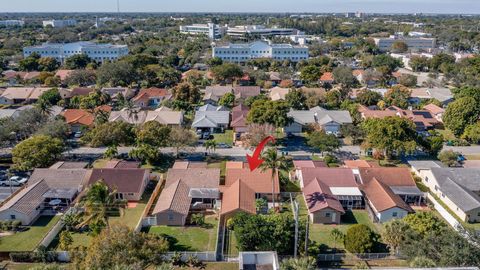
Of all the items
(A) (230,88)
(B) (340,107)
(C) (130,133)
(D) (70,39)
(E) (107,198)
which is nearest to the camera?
(E) (107,198)

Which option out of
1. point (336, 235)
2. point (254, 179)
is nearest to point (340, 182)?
point (254, 179)

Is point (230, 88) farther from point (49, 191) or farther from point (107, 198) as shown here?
point (107, 198)

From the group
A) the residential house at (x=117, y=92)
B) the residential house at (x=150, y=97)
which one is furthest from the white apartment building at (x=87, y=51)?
the residential house at (x=150, y=97)

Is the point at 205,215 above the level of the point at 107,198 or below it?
below

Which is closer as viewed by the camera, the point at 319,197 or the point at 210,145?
the point at 319,197

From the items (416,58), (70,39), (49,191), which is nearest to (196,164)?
(49,191)

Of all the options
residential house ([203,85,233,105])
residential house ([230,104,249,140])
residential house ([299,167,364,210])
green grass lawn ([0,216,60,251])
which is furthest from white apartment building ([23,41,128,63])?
residential house ([299,167,364,210])

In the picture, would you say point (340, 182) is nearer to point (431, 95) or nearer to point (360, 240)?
point (360, 240)
